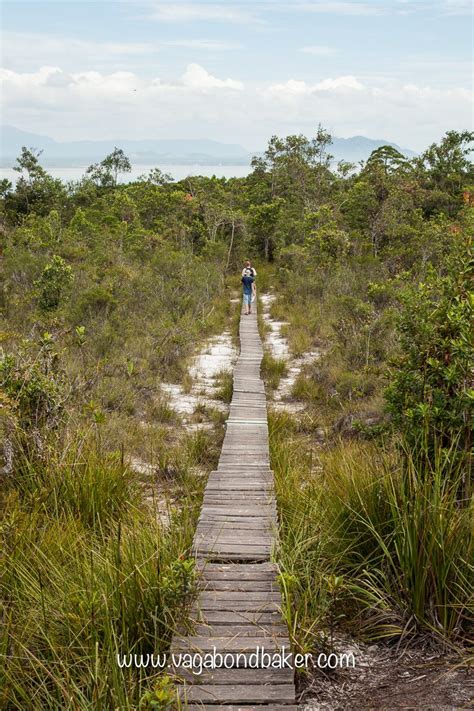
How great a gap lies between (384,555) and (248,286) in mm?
13534

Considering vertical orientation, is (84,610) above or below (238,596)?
above

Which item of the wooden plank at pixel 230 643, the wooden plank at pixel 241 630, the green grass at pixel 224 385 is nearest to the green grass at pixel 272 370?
the green grass at pixel 224 385

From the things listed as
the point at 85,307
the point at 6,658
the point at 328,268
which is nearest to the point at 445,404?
the point at 6,658

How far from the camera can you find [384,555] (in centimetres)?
Answer: 368

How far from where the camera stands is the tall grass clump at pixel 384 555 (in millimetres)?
3406

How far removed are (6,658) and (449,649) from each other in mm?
2230

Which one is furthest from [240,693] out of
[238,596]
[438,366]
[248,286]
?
[248,286]

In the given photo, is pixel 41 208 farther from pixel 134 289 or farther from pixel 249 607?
pixel 249 607

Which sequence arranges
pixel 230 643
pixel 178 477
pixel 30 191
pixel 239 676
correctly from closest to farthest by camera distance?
pixel 239 676
pixel 230 643
pixel 178 477
pixel 30 191

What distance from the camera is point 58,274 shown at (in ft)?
39.7

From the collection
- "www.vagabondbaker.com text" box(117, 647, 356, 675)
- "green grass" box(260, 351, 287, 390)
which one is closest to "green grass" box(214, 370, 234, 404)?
"green grass" box(260, 351, 287, 390)

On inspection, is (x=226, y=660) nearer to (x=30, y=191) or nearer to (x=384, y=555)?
(x=384, y=555)

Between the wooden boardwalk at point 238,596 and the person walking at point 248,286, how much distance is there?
10108mm

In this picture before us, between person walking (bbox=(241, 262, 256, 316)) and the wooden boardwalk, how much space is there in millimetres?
10108
